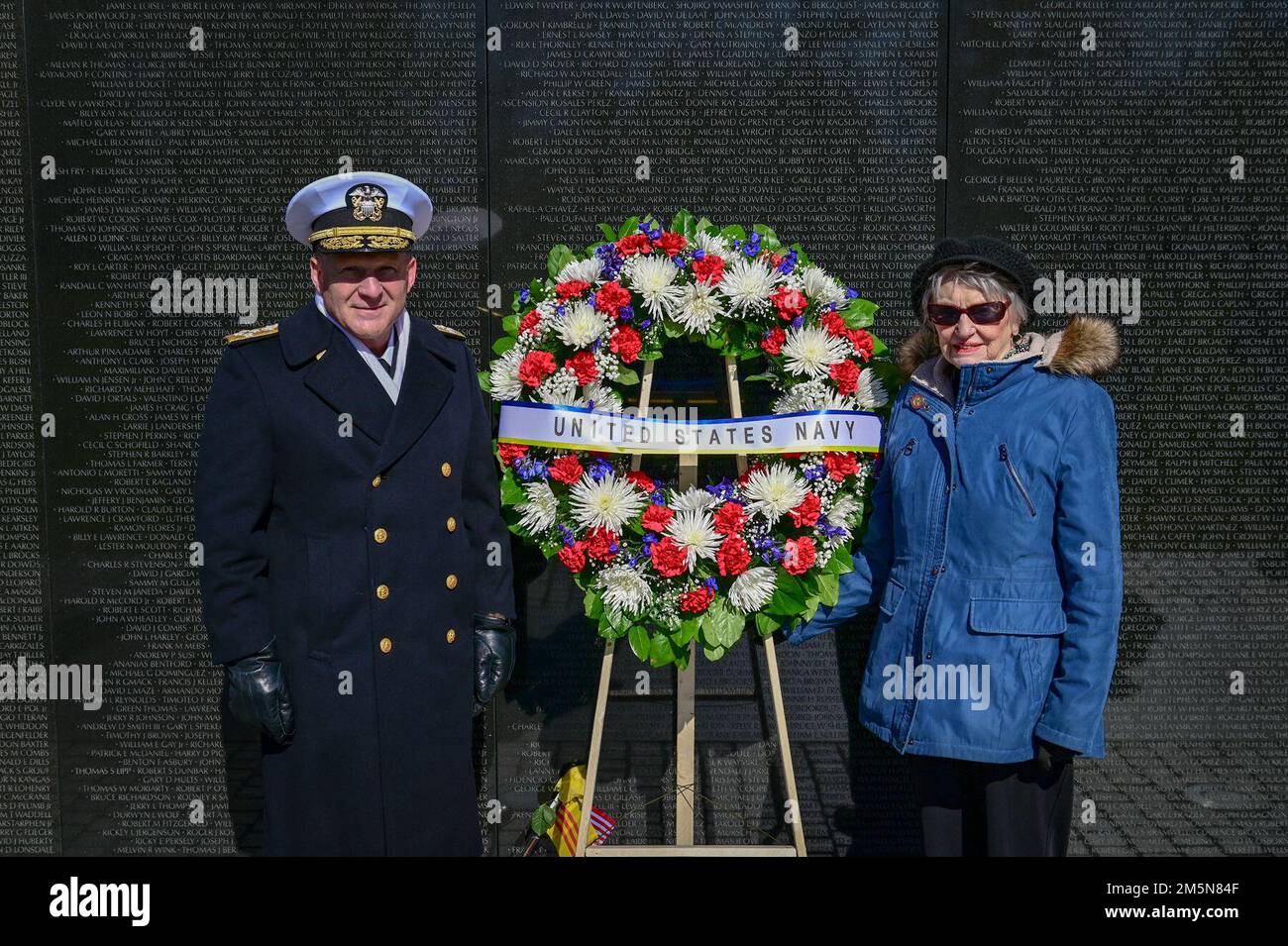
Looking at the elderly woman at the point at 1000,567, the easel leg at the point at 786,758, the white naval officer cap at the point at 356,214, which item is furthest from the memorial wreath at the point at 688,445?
the white naval officer cap at the point at 356,214

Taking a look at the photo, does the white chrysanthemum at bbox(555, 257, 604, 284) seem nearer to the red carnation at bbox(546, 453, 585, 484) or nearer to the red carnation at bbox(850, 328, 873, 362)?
the red carnation at bbox(546, 453, 585, 484)

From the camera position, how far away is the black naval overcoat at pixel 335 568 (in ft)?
12.8

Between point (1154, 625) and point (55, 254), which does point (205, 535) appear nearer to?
point (55, 254)

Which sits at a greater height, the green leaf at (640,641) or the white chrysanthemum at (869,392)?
the white chrysanthemum at (869,392)

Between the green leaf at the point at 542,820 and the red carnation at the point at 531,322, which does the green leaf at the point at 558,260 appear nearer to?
the red carnation at the point at 531,322

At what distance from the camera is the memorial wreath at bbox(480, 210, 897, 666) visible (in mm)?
4547

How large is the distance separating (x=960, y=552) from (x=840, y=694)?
1.92 meters

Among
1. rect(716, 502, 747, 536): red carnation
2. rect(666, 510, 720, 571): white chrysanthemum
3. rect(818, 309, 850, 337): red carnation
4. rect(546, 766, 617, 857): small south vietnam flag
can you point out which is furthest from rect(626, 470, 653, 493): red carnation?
rect(546, 766, 617, 857): small south vietnam flag

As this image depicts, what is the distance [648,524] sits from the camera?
14.9ft

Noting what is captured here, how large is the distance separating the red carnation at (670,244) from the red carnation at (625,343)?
360 millimetres

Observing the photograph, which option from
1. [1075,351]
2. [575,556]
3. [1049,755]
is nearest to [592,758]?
[575,556]

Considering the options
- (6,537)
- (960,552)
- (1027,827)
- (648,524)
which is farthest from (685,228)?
(6,537)

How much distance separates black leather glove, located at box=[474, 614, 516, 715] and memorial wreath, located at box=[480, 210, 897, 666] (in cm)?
41

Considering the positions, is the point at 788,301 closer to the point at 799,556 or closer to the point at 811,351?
the point at 811,351
